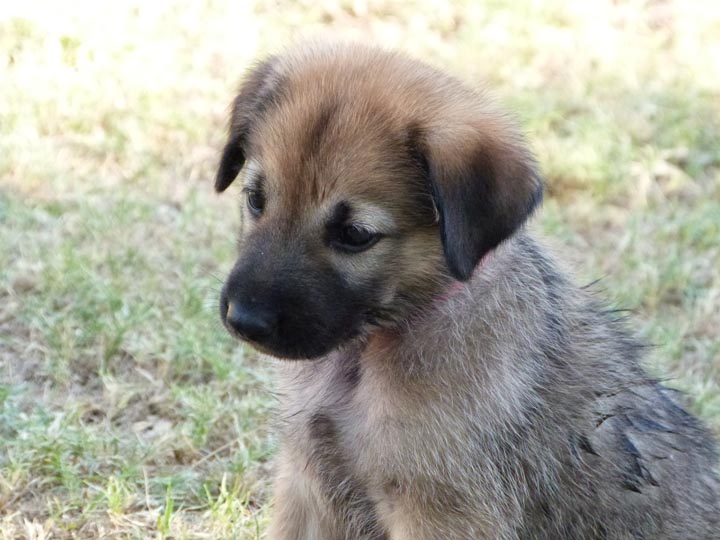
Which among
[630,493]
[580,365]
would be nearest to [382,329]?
[580,365]

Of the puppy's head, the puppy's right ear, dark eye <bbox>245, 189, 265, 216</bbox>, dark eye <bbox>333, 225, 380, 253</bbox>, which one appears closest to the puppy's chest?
the puppy's head

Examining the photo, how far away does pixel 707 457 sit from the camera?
136 inches

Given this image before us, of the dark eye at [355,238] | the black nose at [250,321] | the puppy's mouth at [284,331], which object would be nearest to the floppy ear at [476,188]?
the dark eye at [355,238]

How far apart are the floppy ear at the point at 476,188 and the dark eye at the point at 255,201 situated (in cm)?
48

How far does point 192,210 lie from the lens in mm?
6297

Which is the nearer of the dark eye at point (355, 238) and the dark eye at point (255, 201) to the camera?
the dark eye at point (355, 238)

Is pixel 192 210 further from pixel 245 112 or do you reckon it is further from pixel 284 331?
pixel 284 331

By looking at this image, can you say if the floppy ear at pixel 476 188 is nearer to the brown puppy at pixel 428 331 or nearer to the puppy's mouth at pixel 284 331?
the brown puppy at pixel 428 331

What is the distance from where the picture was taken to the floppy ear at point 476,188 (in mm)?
2900

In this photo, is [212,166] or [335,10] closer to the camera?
[212,166]

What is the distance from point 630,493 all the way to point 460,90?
1270 mm

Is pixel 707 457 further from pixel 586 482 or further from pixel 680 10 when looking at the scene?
pixel 680 10

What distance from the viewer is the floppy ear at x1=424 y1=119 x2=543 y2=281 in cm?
290

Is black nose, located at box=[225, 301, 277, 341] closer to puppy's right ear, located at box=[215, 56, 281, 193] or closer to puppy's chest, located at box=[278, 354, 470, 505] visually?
puppy's chest, located at box=[278, 354, 470, 505]
